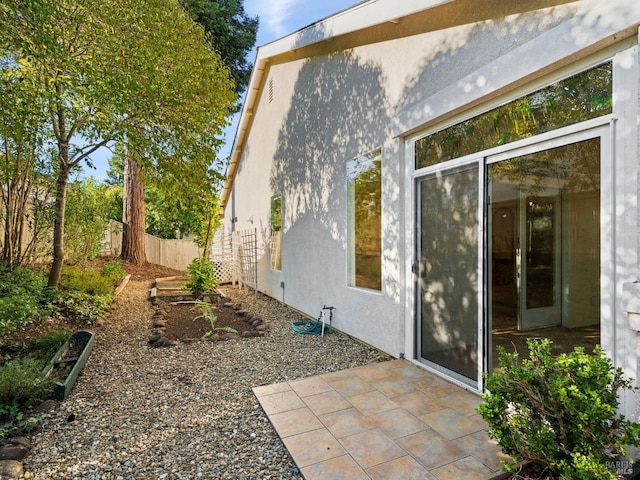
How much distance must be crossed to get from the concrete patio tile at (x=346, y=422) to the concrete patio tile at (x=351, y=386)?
0.38m

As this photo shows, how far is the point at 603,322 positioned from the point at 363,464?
1.99 m

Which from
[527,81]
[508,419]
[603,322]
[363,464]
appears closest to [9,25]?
[527,81]

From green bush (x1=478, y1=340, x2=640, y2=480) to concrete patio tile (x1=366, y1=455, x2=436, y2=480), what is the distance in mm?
549

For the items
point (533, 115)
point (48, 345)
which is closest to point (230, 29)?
point (48, 345)

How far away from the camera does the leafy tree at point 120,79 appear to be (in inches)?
172

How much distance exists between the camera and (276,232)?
9742 millimetres

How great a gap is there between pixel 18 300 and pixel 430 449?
4761 mm

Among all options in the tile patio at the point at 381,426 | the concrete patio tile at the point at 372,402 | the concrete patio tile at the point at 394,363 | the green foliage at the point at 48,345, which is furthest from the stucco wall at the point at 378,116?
the green foliage at the point at 48,345

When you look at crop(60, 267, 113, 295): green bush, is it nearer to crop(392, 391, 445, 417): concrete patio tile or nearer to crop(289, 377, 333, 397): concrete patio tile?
crop(289, 377, 333, 397): concrete patio tile

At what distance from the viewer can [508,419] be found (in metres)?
2.28

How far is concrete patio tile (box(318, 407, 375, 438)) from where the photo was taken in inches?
118

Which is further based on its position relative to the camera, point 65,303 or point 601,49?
point 65,303

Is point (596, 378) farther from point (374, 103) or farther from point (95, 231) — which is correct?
point (95, 231)

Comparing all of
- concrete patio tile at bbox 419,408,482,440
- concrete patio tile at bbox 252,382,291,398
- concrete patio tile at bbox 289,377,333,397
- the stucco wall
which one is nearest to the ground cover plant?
concrete patio tile at bbox 252,382,291,398
